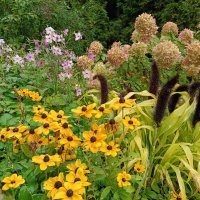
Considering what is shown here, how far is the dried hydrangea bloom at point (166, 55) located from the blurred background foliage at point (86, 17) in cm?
327

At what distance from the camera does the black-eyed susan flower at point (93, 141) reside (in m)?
2.09

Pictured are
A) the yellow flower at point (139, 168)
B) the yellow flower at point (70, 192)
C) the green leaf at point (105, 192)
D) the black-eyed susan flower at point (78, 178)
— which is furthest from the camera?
the yellow flower at point (139, 168)

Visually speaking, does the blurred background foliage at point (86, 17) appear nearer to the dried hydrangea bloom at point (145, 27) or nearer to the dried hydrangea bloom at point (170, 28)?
the dried hydrangea bloom at point (170, 28)

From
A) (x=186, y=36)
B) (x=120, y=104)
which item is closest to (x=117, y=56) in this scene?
(x=186, y=36)

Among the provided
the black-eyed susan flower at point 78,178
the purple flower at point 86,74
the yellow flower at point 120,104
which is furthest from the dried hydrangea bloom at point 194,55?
the black-eyed susan flower at point 78,178

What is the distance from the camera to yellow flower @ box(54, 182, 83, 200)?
72.6 inches

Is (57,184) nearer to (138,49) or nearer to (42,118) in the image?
(42,118)

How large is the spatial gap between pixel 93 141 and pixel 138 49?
4.81 ft

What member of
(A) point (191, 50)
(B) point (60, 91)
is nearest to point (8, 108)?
(B) point (60, 91)

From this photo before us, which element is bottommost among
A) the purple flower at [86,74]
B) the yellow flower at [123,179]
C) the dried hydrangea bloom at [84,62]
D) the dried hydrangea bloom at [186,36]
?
the yellow flower at [123,179]

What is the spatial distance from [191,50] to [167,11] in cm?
410

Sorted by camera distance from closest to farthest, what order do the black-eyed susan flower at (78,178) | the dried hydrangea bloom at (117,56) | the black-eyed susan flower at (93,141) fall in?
the black-eyed susan flower at (78,178) < the black-eyed susan flower at (93,141) < the dried hydrangea bloom at (117,56)

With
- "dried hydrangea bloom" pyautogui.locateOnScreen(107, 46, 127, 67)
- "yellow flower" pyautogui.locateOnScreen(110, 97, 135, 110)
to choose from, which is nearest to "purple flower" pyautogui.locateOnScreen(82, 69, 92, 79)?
"dried hydrangea bloom" pyautogui.locateOnScreen(107, 46, 127, 67)

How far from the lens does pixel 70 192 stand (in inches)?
72.7
